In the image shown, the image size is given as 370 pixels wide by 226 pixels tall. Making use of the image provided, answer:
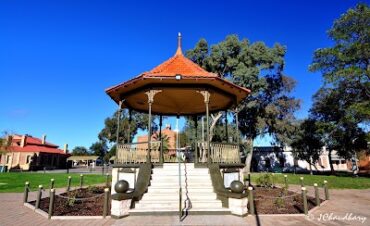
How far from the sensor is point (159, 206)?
30.7 feet

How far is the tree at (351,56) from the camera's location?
24.4 m

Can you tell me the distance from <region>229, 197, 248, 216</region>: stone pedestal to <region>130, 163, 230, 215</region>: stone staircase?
8.7 inches

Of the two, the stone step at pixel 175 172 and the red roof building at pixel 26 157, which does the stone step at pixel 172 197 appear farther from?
the red roof building at pixel 26 157

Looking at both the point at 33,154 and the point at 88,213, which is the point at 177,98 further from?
the point at 33,154

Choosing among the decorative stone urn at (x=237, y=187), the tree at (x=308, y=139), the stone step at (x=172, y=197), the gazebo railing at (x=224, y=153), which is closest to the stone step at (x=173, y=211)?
the decorative stone urn at (x=237, y=187)

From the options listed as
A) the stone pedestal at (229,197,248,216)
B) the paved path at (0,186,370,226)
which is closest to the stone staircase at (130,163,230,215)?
the stone pedestal at (229,197,248,216)

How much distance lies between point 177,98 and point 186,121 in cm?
2609

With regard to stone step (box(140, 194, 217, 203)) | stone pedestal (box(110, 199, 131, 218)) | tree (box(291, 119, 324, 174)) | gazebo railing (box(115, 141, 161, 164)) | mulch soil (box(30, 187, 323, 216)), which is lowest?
mulch soil (box(30, 187, 323, 216))

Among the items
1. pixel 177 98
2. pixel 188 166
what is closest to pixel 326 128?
pixel 177 98

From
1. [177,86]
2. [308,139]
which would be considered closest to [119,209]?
[177,86]

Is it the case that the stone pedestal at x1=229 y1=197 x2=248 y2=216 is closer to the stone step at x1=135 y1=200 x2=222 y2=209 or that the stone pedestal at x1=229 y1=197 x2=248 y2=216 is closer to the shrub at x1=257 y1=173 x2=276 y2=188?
the stone step at x1=135 y1=200 x2=222 y2=209

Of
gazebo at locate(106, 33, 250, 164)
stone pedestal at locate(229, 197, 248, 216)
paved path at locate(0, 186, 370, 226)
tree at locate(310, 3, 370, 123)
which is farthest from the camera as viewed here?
tree at locate(310, 3, 370, 123)

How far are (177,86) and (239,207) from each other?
6808 millimetres

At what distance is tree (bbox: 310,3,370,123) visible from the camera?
24428mm
